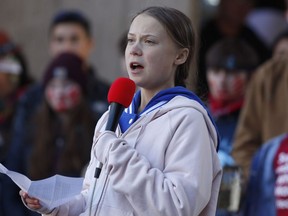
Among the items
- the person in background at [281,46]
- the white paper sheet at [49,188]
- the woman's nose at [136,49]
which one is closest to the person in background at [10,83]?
the person in background at [281,46]

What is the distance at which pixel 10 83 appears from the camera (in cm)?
836

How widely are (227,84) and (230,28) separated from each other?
1.68m

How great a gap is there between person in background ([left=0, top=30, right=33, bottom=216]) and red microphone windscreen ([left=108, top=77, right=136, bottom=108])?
3927mm

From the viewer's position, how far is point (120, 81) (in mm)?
3869

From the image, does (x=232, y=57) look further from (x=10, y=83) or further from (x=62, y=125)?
(x=10, y=83)

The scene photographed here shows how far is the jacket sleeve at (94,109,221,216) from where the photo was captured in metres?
3.73

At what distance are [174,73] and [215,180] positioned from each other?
462 millimetres

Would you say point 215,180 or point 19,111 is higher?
point 215,180

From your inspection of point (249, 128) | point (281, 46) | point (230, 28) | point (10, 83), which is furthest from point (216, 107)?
point (10, 83)

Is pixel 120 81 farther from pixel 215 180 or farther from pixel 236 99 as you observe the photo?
pixel 236 99

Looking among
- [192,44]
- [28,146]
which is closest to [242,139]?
[28,146]

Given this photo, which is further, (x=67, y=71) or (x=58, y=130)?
(x=67, y=71)

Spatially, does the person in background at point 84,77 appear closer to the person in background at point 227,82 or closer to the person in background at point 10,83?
the person in background at point 10,83

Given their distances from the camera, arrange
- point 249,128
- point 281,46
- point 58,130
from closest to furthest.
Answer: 1. point 249,128
2. point 58,130
3. point 281,46
